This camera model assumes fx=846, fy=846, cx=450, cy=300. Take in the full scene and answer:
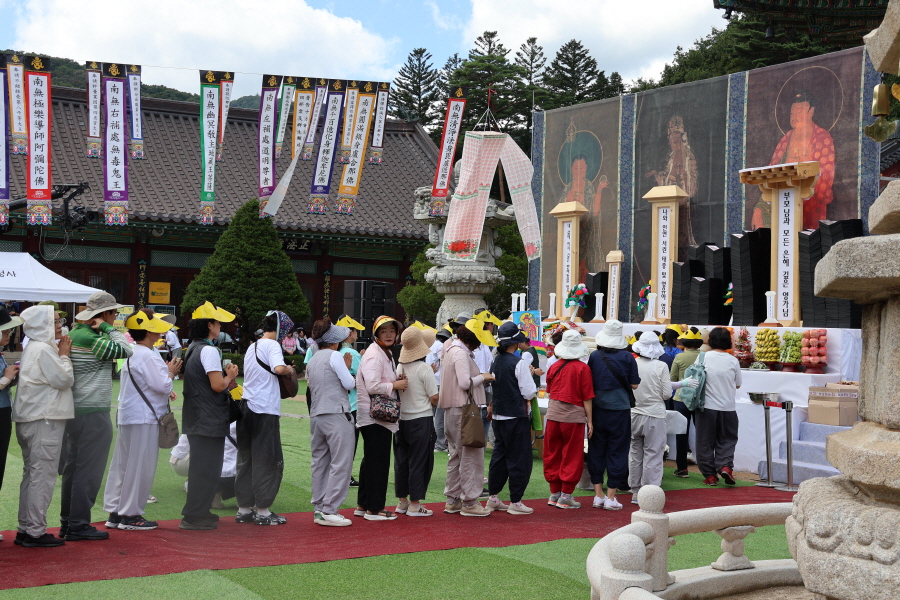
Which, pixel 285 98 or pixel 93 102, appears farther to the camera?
pixel 285 98

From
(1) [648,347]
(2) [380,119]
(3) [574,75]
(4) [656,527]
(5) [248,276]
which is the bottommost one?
(4) [656,527]

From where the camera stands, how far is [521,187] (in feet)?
46.3

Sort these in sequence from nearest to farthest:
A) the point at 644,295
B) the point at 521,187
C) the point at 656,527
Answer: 1. the point at 656,527
2. the point at 521,187
3. the point at 644,295

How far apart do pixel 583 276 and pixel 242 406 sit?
1381 centimetres

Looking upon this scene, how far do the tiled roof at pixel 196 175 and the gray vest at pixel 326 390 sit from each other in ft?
47.7

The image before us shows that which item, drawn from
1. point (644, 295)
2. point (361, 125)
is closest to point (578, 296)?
point (644, 295)

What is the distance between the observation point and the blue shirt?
7598 mm

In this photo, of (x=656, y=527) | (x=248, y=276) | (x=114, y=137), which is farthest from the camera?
(x=248, y=276)

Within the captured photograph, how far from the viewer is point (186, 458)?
7.29 m

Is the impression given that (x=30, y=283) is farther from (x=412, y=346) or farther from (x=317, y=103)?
(x=412, y=346)

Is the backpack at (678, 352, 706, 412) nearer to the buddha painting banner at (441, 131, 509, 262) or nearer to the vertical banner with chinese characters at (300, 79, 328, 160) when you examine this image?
the buddha painting banner at (441, 131, 509, 262)

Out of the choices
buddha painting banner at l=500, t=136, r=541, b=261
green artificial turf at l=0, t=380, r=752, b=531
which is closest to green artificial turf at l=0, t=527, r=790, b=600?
green artificial turf at l=0, t=380, r=752, b=531

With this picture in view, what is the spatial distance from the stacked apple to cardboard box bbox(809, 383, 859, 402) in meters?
2.19

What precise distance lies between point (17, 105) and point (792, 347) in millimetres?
13275
